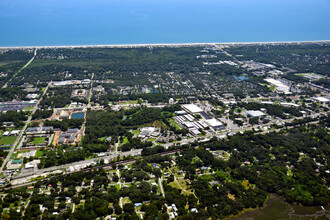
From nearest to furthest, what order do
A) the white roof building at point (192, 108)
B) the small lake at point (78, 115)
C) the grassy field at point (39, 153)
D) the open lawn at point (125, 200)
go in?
1. the open lawn at point (125, 200)
2. the grassy field at point (39, 153)
3. the small lake at point (78, 115)
4. the white roof building at point (192, 108)

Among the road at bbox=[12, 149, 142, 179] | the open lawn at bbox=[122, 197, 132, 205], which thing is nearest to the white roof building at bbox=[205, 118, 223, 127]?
the road at bbox=[12, 149, 142, 179]

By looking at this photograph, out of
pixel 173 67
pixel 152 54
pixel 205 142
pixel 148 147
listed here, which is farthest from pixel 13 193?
pixel 152 54

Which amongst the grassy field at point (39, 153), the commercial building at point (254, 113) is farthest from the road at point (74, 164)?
the commercial building at point (254, 113)

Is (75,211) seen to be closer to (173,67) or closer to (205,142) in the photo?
(205,142)

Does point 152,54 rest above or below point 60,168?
above

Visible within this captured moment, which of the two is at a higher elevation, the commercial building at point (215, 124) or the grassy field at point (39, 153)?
the commercial building at point (215, 124)

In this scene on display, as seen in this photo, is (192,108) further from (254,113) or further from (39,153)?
(39,153)

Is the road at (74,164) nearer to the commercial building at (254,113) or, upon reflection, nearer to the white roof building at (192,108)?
the white roof building at (192,108)

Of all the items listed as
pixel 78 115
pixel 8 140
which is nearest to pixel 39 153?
pixel 8 140

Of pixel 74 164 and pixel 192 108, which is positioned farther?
pixel 192 108
